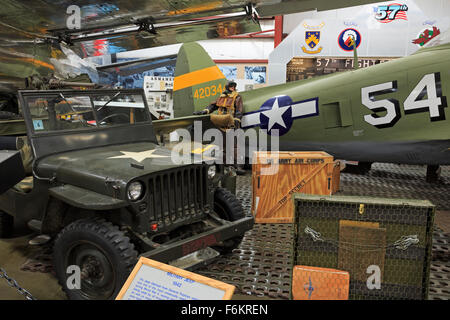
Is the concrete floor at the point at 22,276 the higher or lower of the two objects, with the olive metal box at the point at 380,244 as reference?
lower

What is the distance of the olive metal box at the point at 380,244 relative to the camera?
220cm

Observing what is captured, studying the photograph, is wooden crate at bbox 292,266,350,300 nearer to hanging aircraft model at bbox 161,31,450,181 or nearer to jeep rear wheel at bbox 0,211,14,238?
jeep rear wheel at bbox 0,211,14,238

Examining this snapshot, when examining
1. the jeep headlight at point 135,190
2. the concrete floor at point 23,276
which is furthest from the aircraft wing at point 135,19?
the jeep headlight at point 135,190

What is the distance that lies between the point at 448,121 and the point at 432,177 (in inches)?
72.5

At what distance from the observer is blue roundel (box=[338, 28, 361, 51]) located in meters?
8.31

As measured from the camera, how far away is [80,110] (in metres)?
3.38

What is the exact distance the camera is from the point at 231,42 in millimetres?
14133

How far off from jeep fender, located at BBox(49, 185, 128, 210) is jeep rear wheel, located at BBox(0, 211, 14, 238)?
1.45 metres

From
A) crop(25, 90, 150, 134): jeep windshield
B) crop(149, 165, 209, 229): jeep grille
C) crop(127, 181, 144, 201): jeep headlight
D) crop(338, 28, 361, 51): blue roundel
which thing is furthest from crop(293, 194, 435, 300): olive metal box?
crop(338, 28, 361, 51): blue roundel

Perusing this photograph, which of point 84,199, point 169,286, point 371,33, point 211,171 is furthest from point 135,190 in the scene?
point 371,33

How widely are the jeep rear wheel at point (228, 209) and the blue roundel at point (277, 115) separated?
131 inches

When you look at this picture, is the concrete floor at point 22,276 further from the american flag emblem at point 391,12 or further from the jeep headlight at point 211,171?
the american flag emblem at point 391,12
